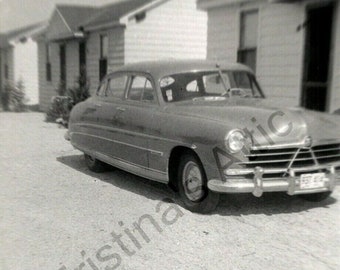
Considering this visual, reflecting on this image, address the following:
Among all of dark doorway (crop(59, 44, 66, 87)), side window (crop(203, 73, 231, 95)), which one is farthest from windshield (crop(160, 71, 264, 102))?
dark doorway (crop(59, 44, 66, 87))

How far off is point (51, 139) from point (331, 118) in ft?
27.1

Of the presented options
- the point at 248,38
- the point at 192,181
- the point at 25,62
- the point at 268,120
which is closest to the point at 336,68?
the point at 248,38

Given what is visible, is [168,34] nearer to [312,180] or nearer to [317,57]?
[317,57]

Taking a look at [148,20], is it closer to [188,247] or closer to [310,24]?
[310,24]

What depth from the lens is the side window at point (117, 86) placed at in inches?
265

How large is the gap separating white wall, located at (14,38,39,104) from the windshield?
2113 cm

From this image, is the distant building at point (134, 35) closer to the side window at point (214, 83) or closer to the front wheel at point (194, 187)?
the side window at point (214, 83)

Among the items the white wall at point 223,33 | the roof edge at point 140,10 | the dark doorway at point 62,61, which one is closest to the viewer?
the white wall at point 223,33

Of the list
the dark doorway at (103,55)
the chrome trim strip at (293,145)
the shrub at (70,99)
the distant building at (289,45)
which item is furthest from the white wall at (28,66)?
the chrome trim strip at (293,145)

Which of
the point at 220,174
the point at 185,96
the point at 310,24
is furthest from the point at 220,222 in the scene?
the point at 310,24

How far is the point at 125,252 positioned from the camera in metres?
4.13

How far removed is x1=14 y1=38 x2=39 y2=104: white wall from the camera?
2570cm

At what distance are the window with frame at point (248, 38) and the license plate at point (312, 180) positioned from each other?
562 centimetres

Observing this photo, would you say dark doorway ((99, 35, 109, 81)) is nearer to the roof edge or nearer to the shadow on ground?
the roof edge
